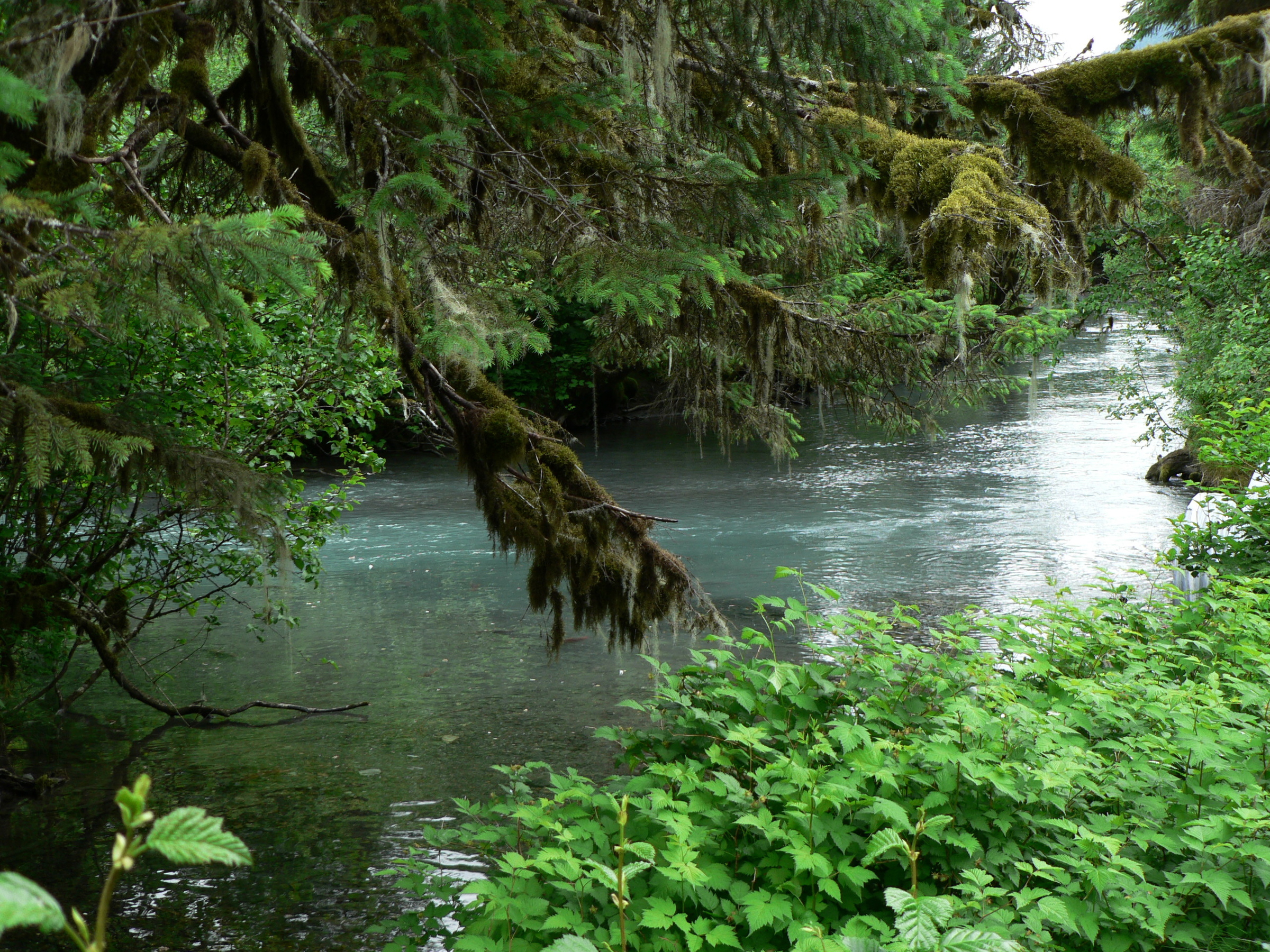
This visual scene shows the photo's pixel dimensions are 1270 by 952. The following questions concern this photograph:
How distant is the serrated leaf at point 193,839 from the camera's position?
960mm

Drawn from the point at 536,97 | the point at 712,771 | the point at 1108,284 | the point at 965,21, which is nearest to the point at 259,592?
the point at 536,97

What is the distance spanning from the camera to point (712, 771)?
3.11 metres

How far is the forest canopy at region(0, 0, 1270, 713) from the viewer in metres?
3.75

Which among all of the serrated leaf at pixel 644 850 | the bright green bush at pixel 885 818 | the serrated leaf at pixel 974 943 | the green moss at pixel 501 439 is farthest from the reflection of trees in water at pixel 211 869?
the serrated leaf at pixel 974 943

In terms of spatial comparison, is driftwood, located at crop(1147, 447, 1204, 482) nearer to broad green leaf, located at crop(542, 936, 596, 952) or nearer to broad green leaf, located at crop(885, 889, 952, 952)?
broad green leaf, located at crop(885, 889, 952, 952)

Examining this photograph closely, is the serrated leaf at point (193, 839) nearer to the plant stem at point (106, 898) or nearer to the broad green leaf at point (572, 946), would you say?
the plant stem at point (106, 898)

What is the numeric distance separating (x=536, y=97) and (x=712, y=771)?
3.64m

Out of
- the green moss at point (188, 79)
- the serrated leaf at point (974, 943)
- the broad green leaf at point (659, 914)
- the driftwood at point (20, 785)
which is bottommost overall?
the driftwood at point (20, 785)

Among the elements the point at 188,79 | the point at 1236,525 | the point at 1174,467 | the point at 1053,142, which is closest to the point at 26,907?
the point at 188,79

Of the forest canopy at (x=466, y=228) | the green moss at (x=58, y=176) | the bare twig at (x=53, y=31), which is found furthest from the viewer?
the green moss at (x=58, y=176)

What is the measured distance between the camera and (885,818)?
2861 mm

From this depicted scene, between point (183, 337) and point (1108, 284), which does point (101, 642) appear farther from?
point (1108, 284)

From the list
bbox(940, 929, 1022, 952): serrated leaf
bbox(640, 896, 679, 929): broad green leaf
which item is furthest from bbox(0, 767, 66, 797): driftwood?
bbox(940, 929, 1022, 952): serrated leaf

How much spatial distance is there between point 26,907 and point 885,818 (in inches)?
93.7
